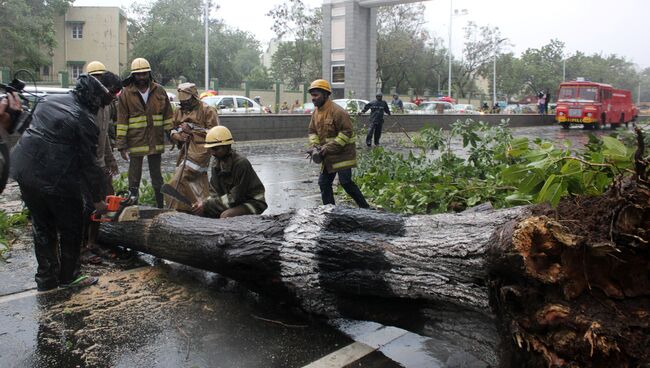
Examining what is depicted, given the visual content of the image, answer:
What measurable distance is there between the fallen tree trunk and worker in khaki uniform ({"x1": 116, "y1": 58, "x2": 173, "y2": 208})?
2184 millimetres

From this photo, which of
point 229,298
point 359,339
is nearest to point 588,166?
point 359,339

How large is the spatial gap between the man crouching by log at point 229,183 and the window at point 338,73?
101ft

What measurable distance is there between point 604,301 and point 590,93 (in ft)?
99.1

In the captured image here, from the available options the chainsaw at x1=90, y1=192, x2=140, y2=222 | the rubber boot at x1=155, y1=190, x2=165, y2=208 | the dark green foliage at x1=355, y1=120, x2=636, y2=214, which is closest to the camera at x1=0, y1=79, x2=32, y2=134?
the chainsaw at x1=90, y1=192, x2=140, y2=222

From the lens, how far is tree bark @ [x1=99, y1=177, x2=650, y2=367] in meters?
2.38

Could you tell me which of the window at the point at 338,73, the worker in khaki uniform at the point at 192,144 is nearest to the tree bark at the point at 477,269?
the worker in khaki uniform at the point at 192,144

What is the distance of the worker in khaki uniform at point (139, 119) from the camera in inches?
247

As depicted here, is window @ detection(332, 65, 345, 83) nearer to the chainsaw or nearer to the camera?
the chainsaw

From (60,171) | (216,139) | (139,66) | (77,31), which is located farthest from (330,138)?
(77,31)

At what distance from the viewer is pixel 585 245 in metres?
2.41

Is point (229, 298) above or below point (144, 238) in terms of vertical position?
below

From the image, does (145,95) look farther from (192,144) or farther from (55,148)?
(55,148)

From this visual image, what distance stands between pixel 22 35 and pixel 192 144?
33.0 metres

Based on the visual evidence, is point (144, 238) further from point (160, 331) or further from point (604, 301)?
point (604, 301)
